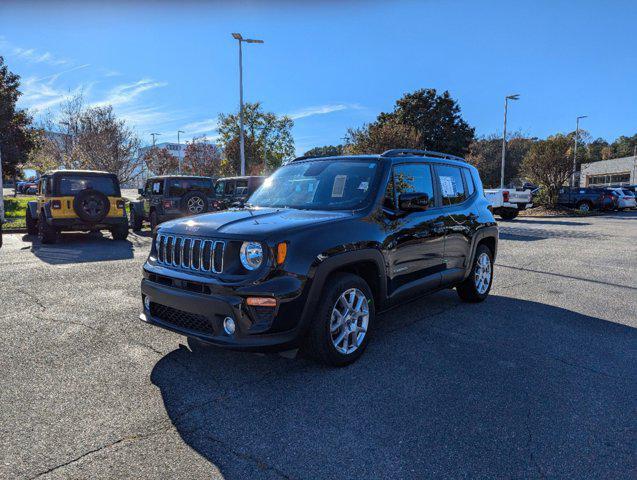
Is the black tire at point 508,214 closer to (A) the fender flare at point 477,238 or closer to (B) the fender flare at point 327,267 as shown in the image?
(A) the fender flare at point 477,238

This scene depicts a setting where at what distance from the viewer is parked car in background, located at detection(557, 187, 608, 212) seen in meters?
27.4

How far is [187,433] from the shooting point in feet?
8.74

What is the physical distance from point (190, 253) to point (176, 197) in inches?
406

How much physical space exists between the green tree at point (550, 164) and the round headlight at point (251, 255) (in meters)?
27.3

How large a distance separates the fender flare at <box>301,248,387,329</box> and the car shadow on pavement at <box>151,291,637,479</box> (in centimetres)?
59

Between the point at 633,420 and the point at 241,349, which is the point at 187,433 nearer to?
the point at 241,349

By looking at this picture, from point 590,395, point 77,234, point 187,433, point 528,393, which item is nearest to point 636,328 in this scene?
point 590,395

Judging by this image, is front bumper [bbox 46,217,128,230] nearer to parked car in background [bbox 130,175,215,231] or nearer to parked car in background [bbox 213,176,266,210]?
parked car in background [bbox 130,175,215,231]

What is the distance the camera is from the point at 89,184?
11.3 m

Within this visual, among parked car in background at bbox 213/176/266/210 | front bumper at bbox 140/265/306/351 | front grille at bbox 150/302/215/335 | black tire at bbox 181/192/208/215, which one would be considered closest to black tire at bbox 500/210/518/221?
parked car in background at bbox 213/176/266/210

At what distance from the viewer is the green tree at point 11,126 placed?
73.0 ft

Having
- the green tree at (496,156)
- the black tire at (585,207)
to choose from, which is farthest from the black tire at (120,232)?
the green tree at (496,156)

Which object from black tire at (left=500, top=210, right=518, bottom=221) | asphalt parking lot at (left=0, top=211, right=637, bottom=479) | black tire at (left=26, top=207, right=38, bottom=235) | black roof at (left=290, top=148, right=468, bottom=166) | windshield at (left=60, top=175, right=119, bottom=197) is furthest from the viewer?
black tire at (left=500, top=210, right=518, bottom=221)

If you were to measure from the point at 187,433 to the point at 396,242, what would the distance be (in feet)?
7.76
